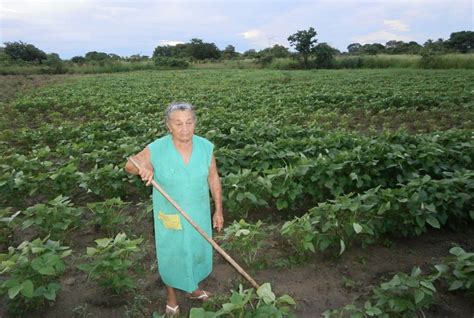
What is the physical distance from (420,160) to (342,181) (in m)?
0.95

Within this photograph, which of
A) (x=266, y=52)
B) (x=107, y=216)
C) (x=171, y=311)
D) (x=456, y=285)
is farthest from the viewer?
(x=266, y=52)

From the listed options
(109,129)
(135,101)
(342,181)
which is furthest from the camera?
(135,101)

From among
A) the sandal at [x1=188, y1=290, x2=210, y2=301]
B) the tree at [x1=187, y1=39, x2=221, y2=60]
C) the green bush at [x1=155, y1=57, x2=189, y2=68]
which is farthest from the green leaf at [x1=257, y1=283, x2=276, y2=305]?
the tree at [x1=187, y1=39, x2=221, y2=60]

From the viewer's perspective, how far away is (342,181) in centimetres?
401

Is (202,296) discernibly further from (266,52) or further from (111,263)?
(266,52)

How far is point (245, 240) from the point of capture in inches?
118

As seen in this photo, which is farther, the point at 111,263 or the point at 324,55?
the point at 324,55

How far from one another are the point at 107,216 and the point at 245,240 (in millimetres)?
1411

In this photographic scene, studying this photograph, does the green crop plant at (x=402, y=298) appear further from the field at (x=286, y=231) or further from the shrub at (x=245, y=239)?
the shrub at (x=245, y=239)

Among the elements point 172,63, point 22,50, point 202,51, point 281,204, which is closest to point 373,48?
point 202,51

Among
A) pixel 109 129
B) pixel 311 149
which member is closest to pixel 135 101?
pixel 109 129

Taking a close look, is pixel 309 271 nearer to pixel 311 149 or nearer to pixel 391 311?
pixel 391 311

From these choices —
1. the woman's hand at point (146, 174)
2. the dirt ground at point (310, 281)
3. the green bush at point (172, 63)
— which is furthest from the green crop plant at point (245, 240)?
the green bush at point (172, 63)

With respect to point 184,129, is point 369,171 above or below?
below
